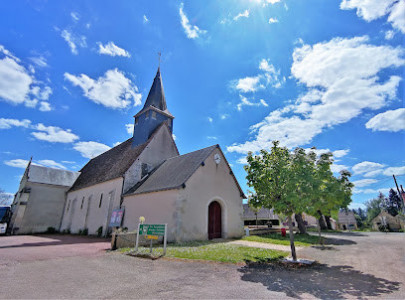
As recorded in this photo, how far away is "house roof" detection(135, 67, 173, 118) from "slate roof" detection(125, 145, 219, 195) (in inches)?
363

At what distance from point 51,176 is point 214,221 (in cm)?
2668

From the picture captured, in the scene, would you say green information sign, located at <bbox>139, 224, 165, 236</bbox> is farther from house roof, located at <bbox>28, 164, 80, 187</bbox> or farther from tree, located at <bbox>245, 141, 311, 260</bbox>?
house roof, located at <bbox>28, 164, 80, 187</bbox>

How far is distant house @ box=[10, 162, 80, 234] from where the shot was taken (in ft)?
82.9

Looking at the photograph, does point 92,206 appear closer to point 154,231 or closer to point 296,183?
point 154,231

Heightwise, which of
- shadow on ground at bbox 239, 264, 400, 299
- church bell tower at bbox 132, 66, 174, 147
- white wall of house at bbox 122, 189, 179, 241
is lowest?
shadow on ground at bbox 239, 264, 400, 299

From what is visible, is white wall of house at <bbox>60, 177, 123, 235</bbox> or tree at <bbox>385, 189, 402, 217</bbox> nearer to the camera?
white wall of house at <bbox>60, 177, 123, 235</bbox>

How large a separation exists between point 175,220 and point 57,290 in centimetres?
864

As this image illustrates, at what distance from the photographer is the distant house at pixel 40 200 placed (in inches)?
995

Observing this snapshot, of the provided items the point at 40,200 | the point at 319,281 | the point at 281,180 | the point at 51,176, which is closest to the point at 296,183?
the point at 281,180

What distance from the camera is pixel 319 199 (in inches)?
331

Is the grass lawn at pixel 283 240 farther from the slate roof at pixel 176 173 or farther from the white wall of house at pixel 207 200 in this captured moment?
the slate roof at pixel 176 173

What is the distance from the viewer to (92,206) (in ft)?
73.8

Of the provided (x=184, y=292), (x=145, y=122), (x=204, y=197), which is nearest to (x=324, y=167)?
(x=184, y=292)

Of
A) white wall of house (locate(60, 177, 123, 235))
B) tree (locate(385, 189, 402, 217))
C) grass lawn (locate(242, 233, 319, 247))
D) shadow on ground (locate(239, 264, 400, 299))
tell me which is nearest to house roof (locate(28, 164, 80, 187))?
white wall of house (locate(60, 177, 123, 235))
